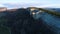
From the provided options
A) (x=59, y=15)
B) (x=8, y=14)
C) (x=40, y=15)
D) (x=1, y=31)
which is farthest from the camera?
(x=8, y=14)

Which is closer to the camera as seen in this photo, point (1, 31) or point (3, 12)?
point (1, 31)

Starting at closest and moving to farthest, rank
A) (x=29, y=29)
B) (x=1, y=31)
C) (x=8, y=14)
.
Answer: (x=29, y=29)
(x=1, y=31)
(x=8, y=14)

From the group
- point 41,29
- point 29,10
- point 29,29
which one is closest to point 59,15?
point 41,29

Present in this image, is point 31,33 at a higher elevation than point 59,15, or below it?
below

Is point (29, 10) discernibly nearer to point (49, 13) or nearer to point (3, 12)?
point (3, 12)

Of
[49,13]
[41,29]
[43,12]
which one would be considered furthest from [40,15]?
[41,29]

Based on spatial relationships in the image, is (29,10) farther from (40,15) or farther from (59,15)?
(59,15)
